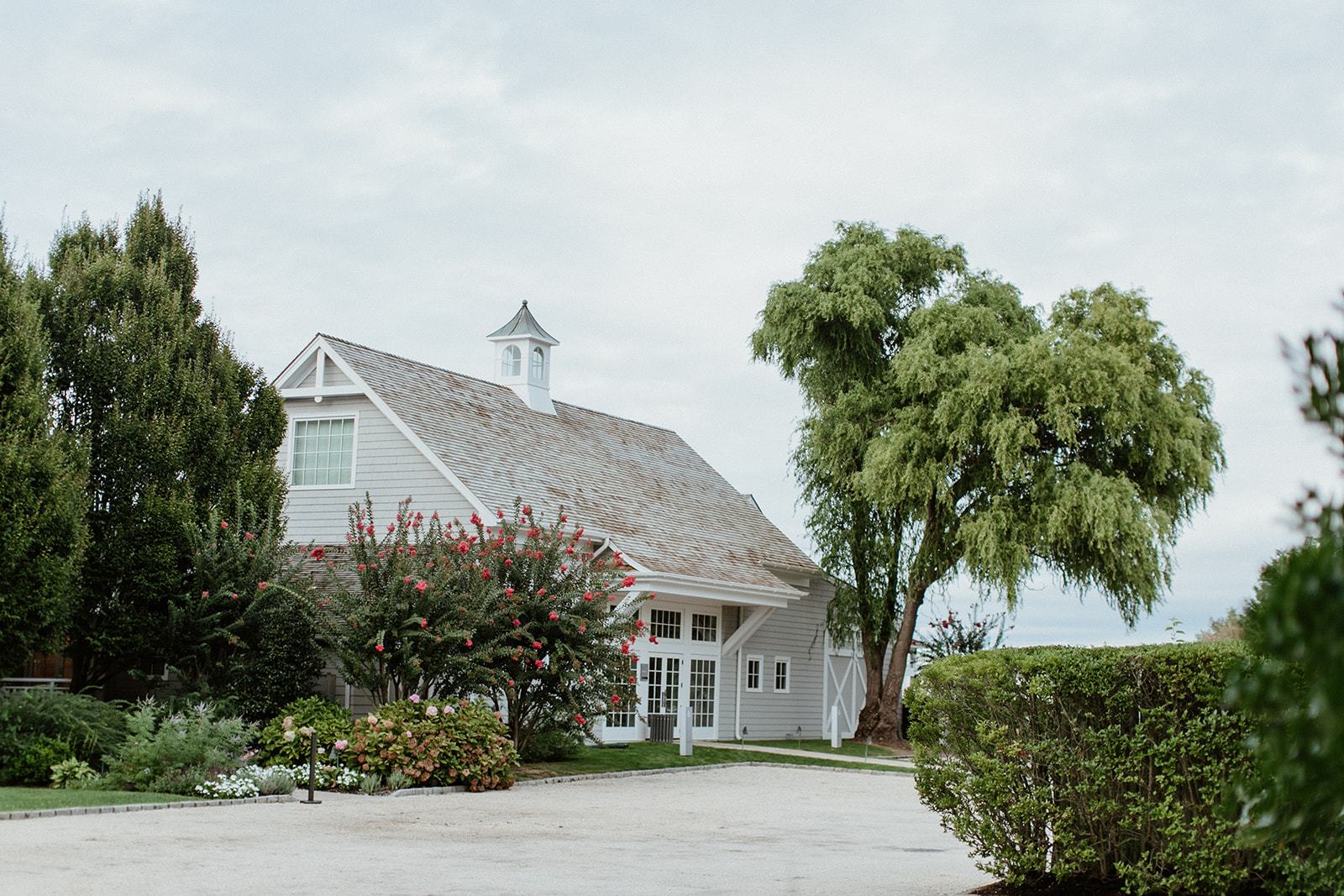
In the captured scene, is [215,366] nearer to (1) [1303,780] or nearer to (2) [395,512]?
(2) [395,512]

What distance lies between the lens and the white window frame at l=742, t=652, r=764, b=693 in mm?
25719

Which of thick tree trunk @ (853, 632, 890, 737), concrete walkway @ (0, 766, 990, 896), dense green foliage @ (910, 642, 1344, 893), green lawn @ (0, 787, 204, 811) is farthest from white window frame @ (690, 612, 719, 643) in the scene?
dense green foliage @ (910, 642, 1344, 893)

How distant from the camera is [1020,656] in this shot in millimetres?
7781

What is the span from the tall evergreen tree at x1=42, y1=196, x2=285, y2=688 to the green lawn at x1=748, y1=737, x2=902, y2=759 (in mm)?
11547

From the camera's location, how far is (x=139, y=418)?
1700 cm

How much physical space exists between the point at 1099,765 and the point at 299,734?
1024 cm

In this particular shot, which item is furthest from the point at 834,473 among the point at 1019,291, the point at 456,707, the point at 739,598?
the point at 456,707

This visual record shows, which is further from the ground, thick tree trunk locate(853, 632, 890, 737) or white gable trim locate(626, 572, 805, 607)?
white gable trim locate(626, 572, 805, 607)

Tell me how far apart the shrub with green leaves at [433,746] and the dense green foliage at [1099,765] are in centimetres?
792

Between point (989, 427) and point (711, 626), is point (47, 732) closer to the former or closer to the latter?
point (711, 626)

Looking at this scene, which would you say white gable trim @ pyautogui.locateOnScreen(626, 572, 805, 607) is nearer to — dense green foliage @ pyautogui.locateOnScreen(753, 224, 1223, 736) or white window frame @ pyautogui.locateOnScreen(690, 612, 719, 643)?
white window frame @ pyautogui.locateOnScreen(690, 612, 719, 643)

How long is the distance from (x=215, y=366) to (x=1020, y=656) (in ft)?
45.8

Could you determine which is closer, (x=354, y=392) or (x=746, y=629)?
(x=354, y=392)

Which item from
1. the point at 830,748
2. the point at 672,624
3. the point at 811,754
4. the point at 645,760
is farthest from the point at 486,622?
the point at 830,748
